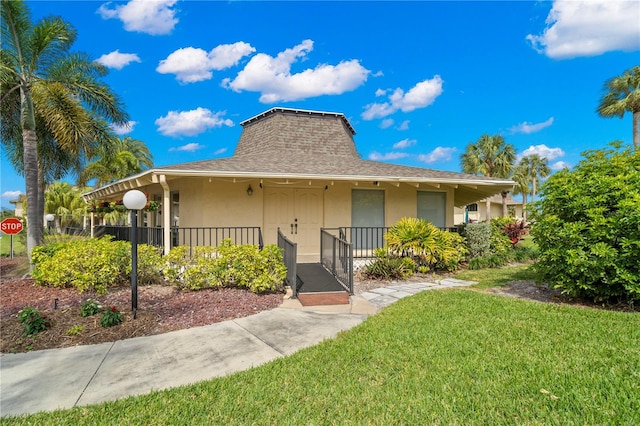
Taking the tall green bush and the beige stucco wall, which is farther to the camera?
the beige stucco wall

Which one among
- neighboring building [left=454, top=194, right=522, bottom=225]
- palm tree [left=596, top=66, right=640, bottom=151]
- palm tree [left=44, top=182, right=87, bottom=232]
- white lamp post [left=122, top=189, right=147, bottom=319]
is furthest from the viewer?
Result: neighboring building [left=454, top=194, right=522, bottom=225]

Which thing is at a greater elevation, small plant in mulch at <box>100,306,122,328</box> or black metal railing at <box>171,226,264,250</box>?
black metal railing at <box>171,226,264,250</box>

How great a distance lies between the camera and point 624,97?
63.8 feet

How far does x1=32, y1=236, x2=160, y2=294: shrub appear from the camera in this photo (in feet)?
20.6

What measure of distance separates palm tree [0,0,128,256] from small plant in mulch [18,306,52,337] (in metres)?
6.83

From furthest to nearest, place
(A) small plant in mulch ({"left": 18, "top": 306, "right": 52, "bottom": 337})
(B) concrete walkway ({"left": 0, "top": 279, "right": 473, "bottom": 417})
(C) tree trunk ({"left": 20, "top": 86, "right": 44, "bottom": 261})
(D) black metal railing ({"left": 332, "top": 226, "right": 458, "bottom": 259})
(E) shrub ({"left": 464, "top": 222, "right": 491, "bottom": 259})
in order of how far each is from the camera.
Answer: (D) black metal railing ({"left": 332, "top": 226, "right": 458, "bottom": 259}), (E) shrub ({"left": 464, "top": 222, "right": 491, "bottom": 259}), (C) tree trunk ({"left": 20, "top": 86, "right": 44, "bottom": 261}), (A) small plant in mulch ({"left": 18, "top": 306, "right": 52, "bottom": 337}), (B) concrete walkway ({"left": 0, "top": 279, "right": 473, "bottom": 417})

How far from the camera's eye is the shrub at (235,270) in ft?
20.4

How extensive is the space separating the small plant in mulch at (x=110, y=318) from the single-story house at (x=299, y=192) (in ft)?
11.2

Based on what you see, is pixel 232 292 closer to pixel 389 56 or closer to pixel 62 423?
pixel 62 423

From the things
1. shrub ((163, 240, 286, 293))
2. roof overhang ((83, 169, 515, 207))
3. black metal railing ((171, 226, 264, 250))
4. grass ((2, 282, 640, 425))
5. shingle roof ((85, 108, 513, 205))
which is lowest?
grass ((2, 282, 640, 425))

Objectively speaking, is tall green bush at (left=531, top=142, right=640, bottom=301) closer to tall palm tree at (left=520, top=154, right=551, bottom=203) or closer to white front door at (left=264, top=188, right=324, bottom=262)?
white front door at (left=264, top=188, right=324, bottom=262)

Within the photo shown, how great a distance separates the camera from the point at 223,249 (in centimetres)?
640

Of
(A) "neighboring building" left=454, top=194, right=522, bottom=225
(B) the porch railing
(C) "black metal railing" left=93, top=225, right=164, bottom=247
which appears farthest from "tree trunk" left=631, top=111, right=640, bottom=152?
(C) "black metal railing" left=93, top=225, right=164, bottom=247

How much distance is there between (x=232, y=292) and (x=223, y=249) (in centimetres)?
87
